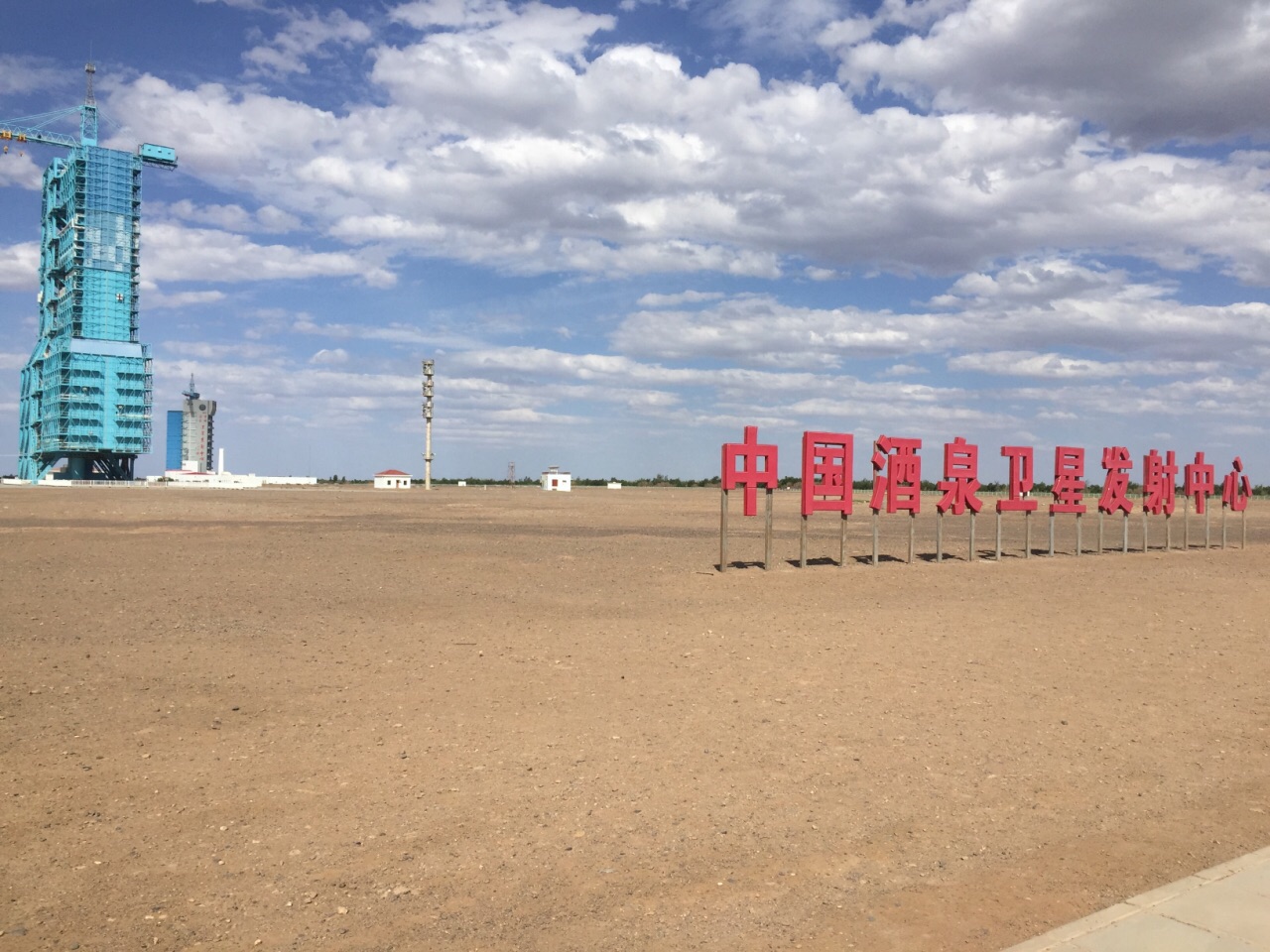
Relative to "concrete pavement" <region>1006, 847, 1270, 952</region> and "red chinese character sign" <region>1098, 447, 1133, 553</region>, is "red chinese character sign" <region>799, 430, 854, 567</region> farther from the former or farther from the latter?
"concrete pavement" <region>1006, 847, 1270, 952</region>

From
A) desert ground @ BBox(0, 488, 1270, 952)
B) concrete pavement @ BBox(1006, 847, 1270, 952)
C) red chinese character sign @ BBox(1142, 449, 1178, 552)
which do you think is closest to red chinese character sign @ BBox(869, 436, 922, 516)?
desert ground @ BBox(0, 488, 1270, 952)

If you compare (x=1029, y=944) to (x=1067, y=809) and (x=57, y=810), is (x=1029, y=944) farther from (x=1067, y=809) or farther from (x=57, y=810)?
(x=57, y=810)

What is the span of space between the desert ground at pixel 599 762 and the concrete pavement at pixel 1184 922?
0.47 metres

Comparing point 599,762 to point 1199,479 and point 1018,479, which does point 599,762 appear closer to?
point 1018,479

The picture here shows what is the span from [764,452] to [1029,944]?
51.8ft

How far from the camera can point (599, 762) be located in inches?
299

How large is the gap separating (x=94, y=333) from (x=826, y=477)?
8119 centimetres

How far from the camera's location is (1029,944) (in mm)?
4297

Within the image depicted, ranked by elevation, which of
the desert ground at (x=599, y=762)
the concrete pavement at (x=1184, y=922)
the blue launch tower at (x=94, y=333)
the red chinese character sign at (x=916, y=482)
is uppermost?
the blue launch tower at (x=94, y=333)

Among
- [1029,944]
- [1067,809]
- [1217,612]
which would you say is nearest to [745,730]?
[1067,809]

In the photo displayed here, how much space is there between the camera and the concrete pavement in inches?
168

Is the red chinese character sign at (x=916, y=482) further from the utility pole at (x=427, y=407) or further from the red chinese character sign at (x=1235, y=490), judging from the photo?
the utility pole at (x=427, y=407)

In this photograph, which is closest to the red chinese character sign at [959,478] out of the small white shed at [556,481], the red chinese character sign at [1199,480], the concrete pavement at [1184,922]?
the red chinese character sign at [1199,480]

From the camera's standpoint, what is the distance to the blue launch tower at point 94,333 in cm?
8306
